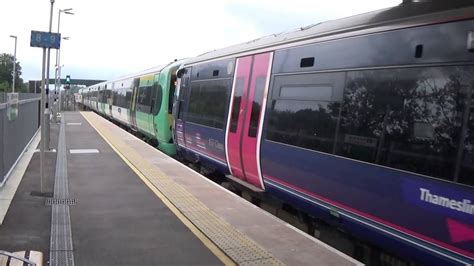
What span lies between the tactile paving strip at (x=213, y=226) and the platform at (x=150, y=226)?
0.01 meters

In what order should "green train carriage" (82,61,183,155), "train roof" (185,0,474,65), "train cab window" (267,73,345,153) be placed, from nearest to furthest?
1. "train roof" (185,0,474,65)
2. "train cab window" (267,73,345,153)
3. "green train carriage" (82,61,183,155)

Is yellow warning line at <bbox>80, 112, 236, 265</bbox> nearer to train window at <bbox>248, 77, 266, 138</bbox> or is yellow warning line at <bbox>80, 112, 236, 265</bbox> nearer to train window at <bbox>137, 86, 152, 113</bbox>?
train window at <bbox>248, 77, 266, 138</bbox>

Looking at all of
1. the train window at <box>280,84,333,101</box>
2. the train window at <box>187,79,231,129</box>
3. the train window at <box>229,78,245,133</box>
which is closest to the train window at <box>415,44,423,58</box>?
the train window at <box>280,84,333,101</box>

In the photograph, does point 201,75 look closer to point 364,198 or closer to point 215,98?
point 215,98

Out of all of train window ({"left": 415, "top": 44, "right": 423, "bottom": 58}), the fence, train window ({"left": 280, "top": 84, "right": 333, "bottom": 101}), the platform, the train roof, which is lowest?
the platform

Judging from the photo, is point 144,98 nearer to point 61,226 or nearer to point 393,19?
point 61,226

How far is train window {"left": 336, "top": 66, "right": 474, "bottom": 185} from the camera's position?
164 inches

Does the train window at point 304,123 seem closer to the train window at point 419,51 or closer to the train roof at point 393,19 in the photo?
the train roof at point 393,19

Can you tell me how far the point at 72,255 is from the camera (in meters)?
5.57

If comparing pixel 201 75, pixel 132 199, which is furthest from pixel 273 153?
pixel 201 75

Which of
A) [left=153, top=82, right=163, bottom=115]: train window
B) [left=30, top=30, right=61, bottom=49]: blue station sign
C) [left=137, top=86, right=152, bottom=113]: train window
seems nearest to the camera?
[left=30, top=30, right=61, bottom=49]: blue station sign

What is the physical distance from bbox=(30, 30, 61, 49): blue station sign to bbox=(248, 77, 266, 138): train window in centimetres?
368

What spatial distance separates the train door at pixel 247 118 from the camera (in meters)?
8.11

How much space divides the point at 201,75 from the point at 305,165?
240 inches
